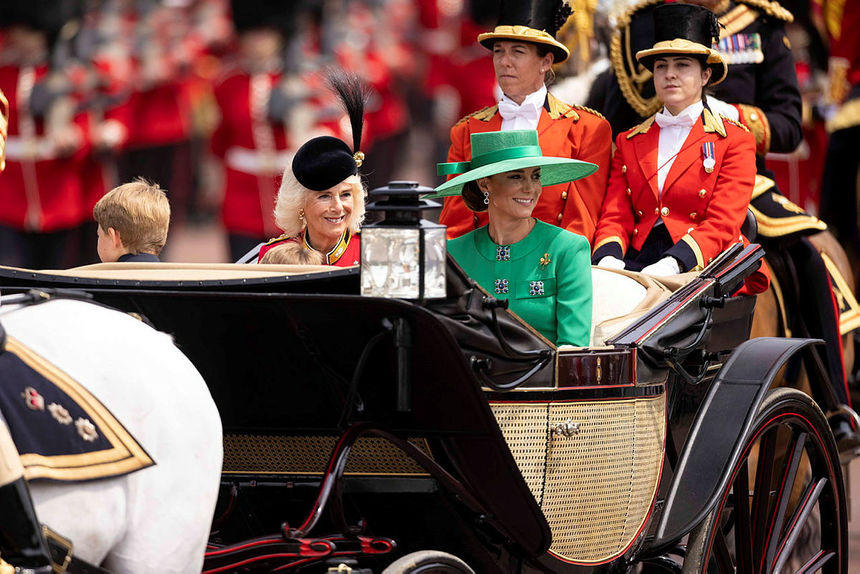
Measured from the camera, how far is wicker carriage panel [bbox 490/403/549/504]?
3156 mm

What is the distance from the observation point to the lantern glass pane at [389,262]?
9.18 feet

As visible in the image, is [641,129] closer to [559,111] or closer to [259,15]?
[559,111]

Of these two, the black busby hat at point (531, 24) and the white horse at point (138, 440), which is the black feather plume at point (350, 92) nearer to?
the black busby hat at point (531, 24)

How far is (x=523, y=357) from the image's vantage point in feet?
10.2

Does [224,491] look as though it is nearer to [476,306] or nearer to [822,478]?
[476,306]

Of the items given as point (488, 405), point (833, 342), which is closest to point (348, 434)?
point (488, 405)

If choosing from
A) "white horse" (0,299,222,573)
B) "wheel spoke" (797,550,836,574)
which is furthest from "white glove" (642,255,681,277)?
"white horse" (0,299,222,573)

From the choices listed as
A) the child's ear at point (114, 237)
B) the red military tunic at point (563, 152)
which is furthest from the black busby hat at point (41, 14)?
the child's ear at point (114, 237)

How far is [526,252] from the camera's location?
3568 mm

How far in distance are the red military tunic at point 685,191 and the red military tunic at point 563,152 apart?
55mm

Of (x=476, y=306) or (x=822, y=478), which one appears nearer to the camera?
(x=476, y=306)

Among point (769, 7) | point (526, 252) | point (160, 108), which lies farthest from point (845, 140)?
point (160, 108)

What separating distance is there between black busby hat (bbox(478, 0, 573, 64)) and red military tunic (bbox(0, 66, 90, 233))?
5995mm

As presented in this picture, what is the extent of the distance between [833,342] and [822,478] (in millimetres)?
1455
